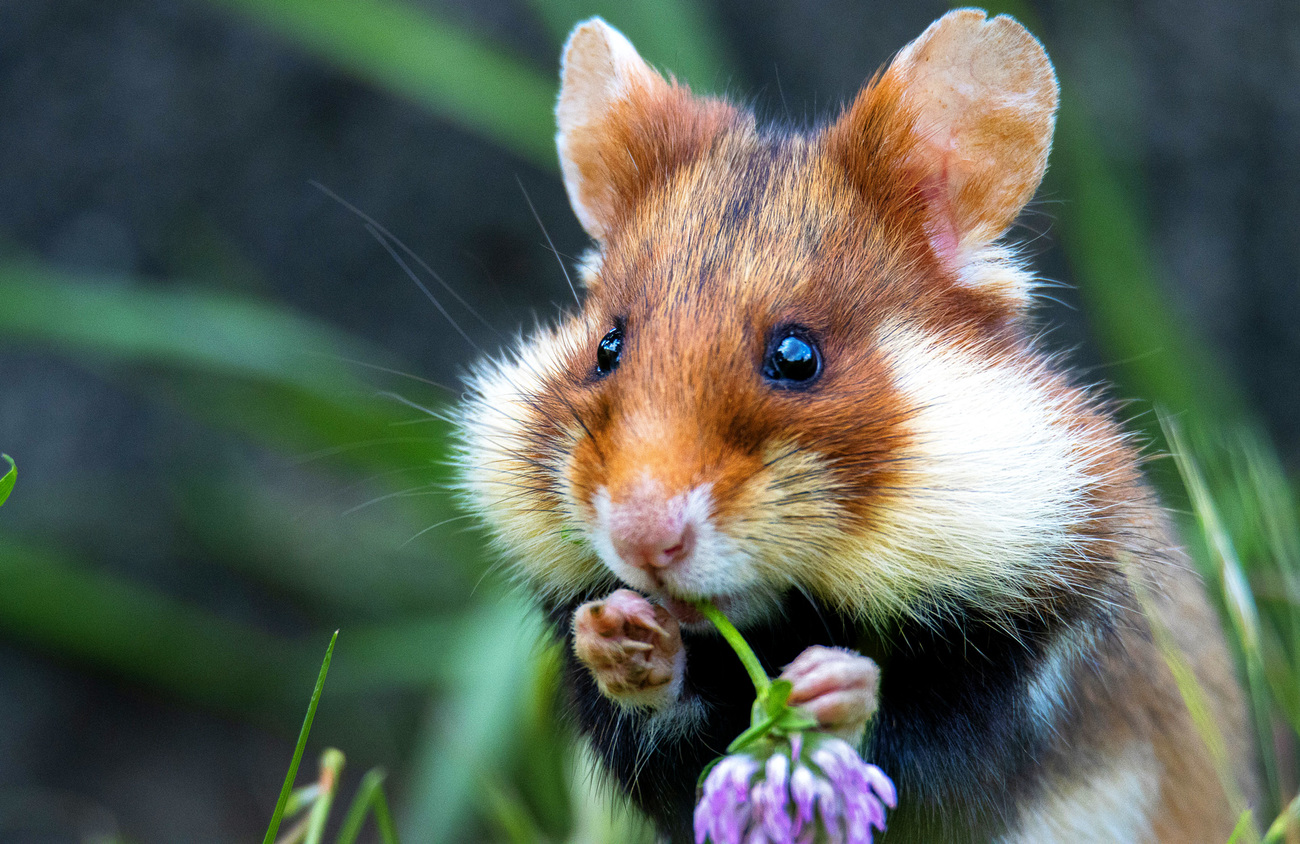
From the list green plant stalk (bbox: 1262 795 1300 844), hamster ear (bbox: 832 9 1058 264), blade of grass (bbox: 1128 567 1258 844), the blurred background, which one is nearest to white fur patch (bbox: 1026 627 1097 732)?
blade of grass (bbox: 1128 567 1258 844)

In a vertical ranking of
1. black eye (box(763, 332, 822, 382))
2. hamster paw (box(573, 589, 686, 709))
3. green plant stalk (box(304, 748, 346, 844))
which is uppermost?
black eye (box(763, 332, 822, 382))

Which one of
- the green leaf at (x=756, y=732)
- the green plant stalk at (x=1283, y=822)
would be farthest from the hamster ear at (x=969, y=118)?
the green plant stalk at (x=1283, y=822)

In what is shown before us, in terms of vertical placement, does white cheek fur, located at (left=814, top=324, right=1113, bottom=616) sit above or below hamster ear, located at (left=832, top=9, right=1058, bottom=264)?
below

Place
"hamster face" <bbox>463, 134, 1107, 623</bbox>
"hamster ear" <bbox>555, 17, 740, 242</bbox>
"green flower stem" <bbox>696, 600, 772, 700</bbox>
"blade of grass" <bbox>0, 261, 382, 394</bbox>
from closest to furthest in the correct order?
"green flower stem" <bbox>696, 600, 772, 700</bbox>, "hamster face" <bbox>463, 134, 1107, 623</bbox>, "hamster ear" <bbox>555, 17, 740, 242</bbox>, "blade of grass" <bbox>0, 261, 382, 394</bbox>

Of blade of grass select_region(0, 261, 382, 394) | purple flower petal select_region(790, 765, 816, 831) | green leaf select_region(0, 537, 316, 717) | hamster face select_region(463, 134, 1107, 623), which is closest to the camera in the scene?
purple flower petal select_region(790, 765, 816, 831)

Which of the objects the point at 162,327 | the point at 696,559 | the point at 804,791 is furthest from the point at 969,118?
the point at 162,327

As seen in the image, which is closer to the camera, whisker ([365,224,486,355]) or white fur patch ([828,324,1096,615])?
white fur patch ([828,324,1096,615])

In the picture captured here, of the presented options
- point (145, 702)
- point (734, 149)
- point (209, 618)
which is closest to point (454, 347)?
point (209, 618)

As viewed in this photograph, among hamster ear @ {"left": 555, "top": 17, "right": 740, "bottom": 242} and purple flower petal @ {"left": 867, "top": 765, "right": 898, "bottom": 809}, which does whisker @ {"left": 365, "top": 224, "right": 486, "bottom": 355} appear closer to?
hamster ear @ {"left": 555, "top": 17, "right": 740, "bottom": 242}

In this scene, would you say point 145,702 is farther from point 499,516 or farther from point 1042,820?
point 1042,820
